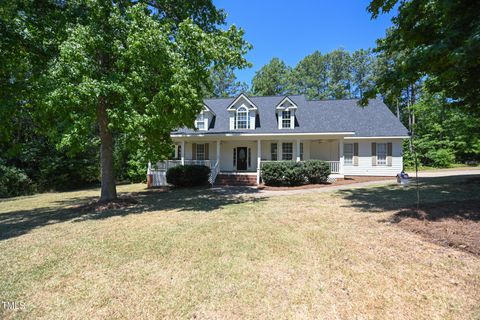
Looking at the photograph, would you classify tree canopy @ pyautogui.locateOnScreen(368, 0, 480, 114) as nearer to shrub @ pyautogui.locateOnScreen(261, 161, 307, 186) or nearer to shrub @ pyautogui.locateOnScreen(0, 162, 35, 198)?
shrub @ pyautogui.locateOnScreen(261, 161, 307, 186)

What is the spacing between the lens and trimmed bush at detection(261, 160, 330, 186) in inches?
554

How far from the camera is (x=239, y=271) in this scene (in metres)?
3.84

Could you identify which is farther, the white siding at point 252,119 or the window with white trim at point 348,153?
the window with white trim at point 348,153

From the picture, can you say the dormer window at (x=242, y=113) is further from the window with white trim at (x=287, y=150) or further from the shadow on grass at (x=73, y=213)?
the shadow on grass at (x=73, y=213)

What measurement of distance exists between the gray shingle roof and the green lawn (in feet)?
35.1

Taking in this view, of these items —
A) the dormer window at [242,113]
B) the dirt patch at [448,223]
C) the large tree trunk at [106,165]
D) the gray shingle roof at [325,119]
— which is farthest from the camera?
the dormer window at [242,113]

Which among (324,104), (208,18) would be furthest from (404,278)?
(324,104)

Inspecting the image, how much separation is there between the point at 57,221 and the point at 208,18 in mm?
9796

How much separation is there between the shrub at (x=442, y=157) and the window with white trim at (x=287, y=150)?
752 inches

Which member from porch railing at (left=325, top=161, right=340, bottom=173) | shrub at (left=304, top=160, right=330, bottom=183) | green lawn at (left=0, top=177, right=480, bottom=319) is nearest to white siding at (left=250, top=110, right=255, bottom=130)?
shrub at (left=304, top=160, right=330, bottom=183)

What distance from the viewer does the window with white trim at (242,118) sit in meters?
17.2

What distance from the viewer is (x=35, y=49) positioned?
324 inches

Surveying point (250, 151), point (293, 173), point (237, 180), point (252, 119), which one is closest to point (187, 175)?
point (237, 180)

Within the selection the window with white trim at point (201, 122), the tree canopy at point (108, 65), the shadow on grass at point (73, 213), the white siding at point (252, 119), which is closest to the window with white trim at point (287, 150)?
the white siding at point (252, 119)
